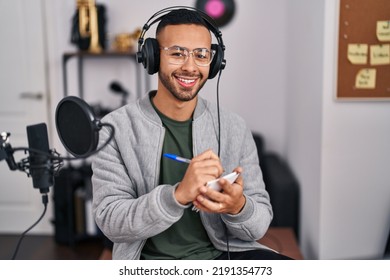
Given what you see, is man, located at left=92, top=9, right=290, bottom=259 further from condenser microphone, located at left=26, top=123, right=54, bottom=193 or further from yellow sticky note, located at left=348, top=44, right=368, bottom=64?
yellow sticky note, located at left=348, top=44, right=368, bottom=64

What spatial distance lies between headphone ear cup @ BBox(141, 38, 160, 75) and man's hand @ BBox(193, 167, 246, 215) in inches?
11.2

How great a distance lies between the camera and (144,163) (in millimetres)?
951

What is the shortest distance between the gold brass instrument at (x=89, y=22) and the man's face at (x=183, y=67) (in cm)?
28

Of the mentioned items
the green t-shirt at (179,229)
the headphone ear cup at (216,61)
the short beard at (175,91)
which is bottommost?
the green t-shirt at (179,229)

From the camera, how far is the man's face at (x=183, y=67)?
0.90 meters

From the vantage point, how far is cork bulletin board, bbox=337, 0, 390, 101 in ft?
3.49

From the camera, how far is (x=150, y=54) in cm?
90

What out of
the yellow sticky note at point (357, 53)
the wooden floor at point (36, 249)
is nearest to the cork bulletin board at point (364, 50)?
the yellow sticky note at point (357, 53)

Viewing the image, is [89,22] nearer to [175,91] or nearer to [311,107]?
[175,91]

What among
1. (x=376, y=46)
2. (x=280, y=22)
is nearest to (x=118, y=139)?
(x=280, y=22)

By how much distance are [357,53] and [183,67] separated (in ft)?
1.61

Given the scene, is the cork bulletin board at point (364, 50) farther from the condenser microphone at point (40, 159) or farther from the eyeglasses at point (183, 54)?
the condenser microphone at point (40, 159)

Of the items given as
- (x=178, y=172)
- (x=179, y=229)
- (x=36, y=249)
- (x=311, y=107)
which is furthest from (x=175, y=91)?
(x=36, y=249)

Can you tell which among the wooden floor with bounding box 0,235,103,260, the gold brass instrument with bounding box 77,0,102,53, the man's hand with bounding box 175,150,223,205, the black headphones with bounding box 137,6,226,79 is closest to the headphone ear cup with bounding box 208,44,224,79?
the black headphones with bounding box 137,6,226,79
